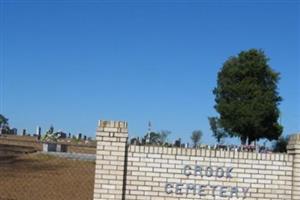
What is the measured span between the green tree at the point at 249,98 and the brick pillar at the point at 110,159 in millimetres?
30637

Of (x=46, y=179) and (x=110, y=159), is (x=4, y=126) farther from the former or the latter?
(x=110, y=159)

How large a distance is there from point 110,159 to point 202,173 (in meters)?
1.51

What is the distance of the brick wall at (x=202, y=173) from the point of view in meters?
9.12

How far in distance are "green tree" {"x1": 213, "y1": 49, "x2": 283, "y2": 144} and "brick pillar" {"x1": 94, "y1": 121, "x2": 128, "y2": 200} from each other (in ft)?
101

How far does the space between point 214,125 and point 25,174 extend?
89.0ft

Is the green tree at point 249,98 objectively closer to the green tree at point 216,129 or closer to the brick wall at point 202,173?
the green tree at point 216,129

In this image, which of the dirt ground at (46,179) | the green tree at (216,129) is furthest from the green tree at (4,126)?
the dirt ground at (46,179)

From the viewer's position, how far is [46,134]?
2276 inches

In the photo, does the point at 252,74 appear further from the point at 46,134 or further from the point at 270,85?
the point at 46,134

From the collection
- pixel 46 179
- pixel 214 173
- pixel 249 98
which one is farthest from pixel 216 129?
pixel 214 173

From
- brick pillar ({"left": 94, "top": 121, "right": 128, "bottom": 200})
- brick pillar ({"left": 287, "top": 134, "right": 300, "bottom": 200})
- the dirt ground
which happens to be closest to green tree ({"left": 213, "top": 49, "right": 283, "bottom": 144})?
the dirt ground

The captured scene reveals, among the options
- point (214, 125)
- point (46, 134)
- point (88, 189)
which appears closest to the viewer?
point (88, 189)

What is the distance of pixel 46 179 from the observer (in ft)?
62.5

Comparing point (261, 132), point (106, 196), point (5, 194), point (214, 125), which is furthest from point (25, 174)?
point (214, 125)
